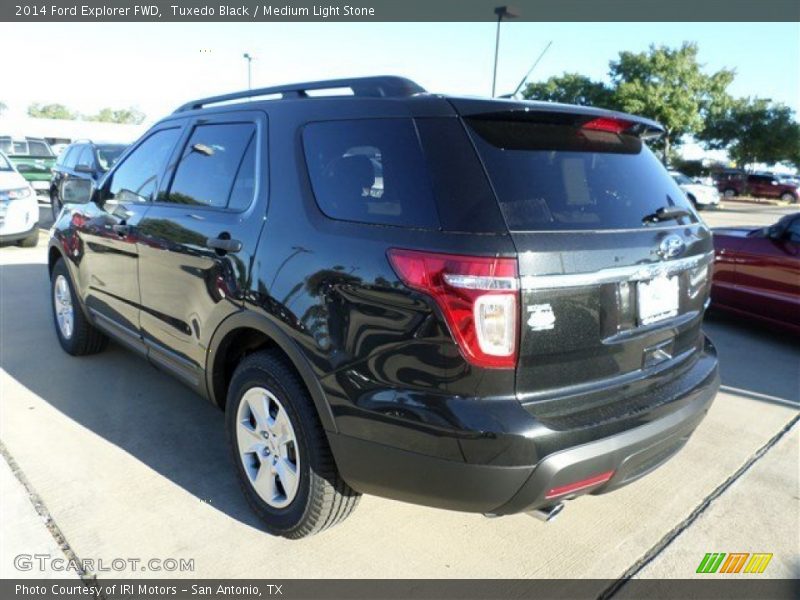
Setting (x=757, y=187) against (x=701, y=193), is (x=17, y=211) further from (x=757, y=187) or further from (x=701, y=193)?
(x=757, y=187)

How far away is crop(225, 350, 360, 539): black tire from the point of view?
2340 millimetres

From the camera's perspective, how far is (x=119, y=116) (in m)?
114

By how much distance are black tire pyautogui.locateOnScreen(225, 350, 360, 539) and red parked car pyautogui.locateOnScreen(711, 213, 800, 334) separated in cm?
495

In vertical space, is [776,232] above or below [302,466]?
above

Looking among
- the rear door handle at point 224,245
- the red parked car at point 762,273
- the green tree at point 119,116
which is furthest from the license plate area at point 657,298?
the green tree at point 119,116

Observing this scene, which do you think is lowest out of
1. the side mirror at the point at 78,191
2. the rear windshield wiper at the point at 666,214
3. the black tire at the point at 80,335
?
the black tire at the point at 80,335

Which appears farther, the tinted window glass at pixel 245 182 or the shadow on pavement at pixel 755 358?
the shadow on pavement at pixel 755 358

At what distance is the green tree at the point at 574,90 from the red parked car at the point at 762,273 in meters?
28.6

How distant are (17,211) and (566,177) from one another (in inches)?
389

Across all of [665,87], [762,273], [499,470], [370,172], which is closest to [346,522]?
[499,470]

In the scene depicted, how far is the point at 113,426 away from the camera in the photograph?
360 cm

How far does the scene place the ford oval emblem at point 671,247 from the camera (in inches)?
91.1

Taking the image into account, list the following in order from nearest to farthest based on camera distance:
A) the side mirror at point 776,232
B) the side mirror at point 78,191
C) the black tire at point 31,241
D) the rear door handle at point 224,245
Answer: the rear door handle at point 224,245 < the side mirror at point 78,191 < the side mirror at point 776,232 < the black tire at point 31,241
